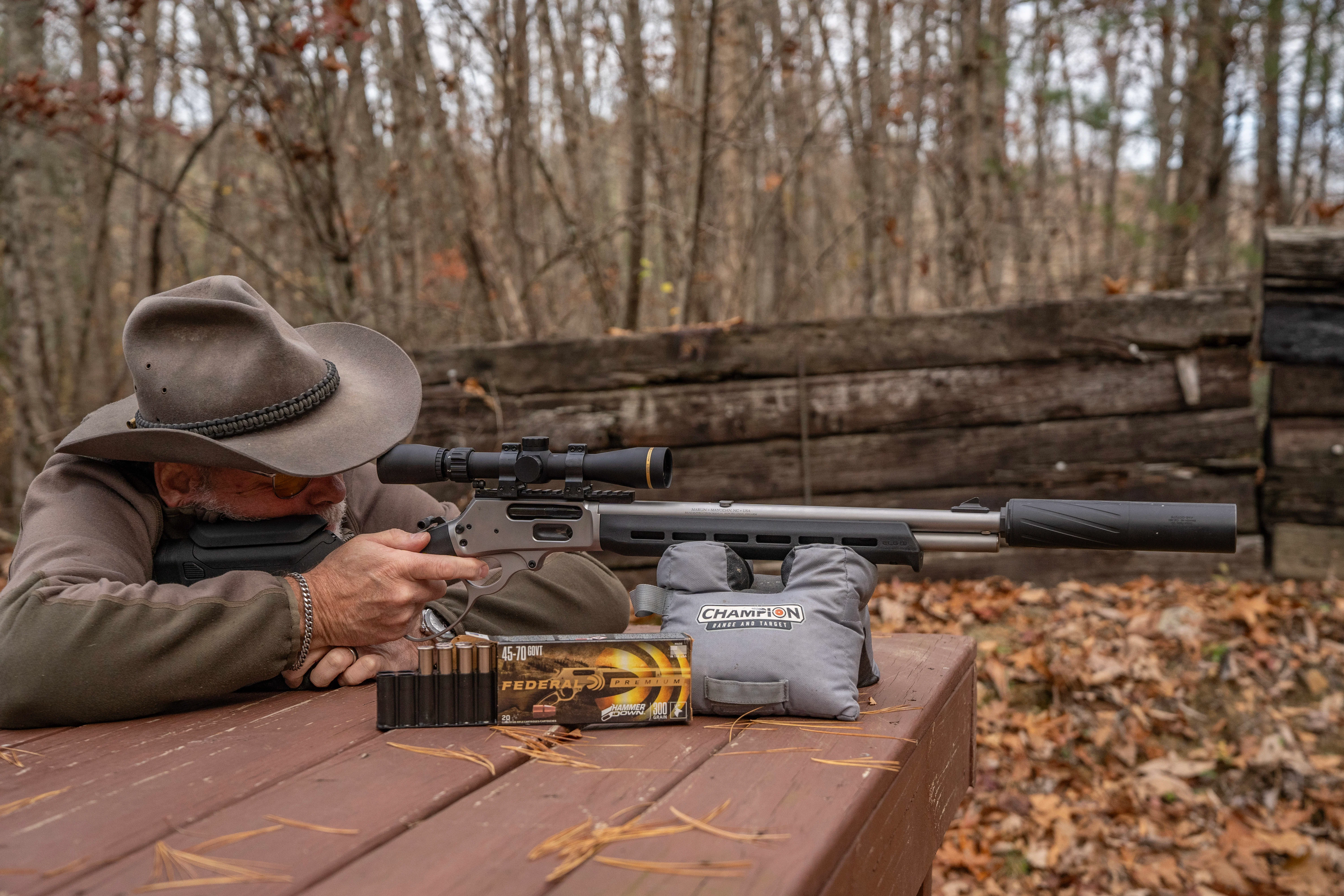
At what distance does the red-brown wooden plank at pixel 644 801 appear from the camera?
1.40 m

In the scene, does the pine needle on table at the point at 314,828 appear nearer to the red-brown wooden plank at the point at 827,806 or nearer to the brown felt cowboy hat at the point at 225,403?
the red-brown wooden plank at the point at 827,806

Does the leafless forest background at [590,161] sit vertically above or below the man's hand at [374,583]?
above

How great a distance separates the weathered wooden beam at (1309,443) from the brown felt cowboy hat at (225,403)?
570cm

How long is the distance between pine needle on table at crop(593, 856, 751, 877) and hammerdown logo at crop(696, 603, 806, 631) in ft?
2.87

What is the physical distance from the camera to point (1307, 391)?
6.05 m

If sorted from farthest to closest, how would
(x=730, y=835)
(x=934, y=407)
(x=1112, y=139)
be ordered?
(x=1112, y=139) < (x=934, y=407) < (x=730, y=835)

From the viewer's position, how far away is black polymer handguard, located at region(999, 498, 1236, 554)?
7.41ft

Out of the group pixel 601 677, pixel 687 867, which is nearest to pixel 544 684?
pixel 601 677

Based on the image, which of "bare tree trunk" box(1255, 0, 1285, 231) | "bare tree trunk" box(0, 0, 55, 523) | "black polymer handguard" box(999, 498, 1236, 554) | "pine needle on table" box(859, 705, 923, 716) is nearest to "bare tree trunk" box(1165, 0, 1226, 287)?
"bare tree trunk" box(1255, 0, 1285, 231)

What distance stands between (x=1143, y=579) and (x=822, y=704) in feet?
15.8

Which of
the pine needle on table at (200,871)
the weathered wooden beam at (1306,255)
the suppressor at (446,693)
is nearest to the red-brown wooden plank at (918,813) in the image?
the pine needle on table at (200,871)

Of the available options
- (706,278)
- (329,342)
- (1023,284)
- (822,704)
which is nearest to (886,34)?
(1023,284)

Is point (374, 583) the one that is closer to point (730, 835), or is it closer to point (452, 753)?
point (452, 753)

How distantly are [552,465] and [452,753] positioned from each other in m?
0.78
